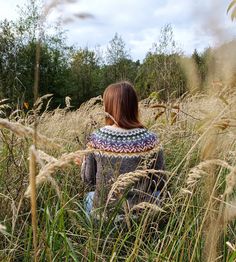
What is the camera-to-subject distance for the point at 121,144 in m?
2.77

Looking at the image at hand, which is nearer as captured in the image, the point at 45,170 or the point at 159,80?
the point at 45,170

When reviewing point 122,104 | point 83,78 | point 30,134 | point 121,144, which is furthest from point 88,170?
point 83,78

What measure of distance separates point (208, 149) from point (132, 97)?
204 cm

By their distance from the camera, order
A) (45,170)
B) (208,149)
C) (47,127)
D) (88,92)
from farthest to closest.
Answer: (88,92)
(47,127)
(208,149)
(45,170)

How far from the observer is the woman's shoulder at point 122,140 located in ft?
9.05

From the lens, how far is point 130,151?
9.06 ft

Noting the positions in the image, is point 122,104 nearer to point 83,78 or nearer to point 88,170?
point 88,170

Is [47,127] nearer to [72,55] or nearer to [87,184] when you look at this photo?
[87,184]

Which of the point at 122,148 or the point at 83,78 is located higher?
the point at 83,78

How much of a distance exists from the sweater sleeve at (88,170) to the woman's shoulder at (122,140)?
174 mm

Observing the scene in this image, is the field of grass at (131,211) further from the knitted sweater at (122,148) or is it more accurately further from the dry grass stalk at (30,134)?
the knitted sweater at (122,148)

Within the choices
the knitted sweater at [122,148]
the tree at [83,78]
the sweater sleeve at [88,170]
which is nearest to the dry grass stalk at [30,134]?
the knitted sweater at [122,148]

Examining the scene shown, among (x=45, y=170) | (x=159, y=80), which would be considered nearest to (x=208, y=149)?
(x=45, y=170)

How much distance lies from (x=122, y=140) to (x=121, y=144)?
0.03 metres
